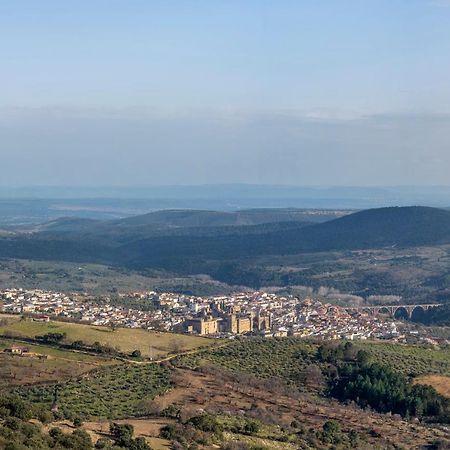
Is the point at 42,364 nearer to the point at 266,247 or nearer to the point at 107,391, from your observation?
the point at 107,391

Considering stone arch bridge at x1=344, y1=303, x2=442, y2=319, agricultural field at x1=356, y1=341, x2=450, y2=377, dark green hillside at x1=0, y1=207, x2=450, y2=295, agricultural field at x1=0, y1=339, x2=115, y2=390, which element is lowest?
stone arch bridge at x1=344, y1=303, x2=442, y2=319

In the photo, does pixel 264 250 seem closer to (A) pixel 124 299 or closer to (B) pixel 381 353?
(A) pixel 124 299

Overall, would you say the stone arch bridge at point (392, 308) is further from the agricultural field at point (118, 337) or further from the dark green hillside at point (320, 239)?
the dark green hillside at point (320, 239)

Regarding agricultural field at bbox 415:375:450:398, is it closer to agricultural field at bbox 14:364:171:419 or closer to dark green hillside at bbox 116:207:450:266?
agricultural field at bbox 14:364:171:419

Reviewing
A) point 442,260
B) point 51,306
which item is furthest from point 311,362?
point 442,260

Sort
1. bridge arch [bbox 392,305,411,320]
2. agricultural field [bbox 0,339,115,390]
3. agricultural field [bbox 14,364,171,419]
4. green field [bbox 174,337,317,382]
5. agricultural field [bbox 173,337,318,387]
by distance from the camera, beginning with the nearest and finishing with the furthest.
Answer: agricultural field [bbox 14,364,171,419], agricultural field [bbox 0,339,115,390], agricultural field [bbox 173,337,318,387], green field [bbox 174,337,317,382], bridge arch [bbox 392,305,411,320]

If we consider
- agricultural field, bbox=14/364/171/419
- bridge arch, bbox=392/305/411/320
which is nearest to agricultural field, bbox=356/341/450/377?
agricultural field, bbox=14/364/171/419
